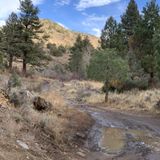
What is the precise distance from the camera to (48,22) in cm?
13862

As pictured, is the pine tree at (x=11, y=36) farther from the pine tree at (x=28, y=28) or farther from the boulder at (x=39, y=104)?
the boulder at (x=39, y=104)

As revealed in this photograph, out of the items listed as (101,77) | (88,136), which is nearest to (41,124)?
(88,136)

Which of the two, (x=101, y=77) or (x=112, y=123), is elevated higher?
(x=101, y=77)

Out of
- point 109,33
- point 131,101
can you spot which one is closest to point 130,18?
point 109,33

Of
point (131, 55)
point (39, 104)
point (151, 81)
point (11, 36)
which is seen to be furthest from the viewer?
point (11, 36)

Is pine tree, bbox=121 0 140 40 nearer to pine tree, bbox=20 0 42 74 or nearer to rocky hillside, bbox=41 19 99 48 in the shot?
pine tree, bbox=20 0 42 74

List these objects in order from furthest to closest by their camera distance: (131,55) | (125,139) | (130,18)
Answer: (130,18) < (131,55) < (125,139)

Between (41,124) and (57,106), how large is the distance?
5.36m

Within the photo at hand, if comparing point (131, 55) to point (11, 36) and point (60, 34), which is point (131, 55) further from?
point (60, 34)

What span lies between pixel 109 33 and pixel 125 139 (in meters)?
36.5

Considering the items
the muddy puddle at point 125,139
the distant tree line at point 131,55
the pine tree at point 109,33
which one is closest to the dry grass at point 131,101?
the distant tree line at point 131,55

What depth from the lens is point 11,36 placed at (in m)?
49.0

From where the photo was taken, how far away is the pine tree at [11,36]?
48.0 m

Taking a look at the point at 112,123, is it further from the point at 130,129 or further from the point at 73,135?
the point at 73,135
